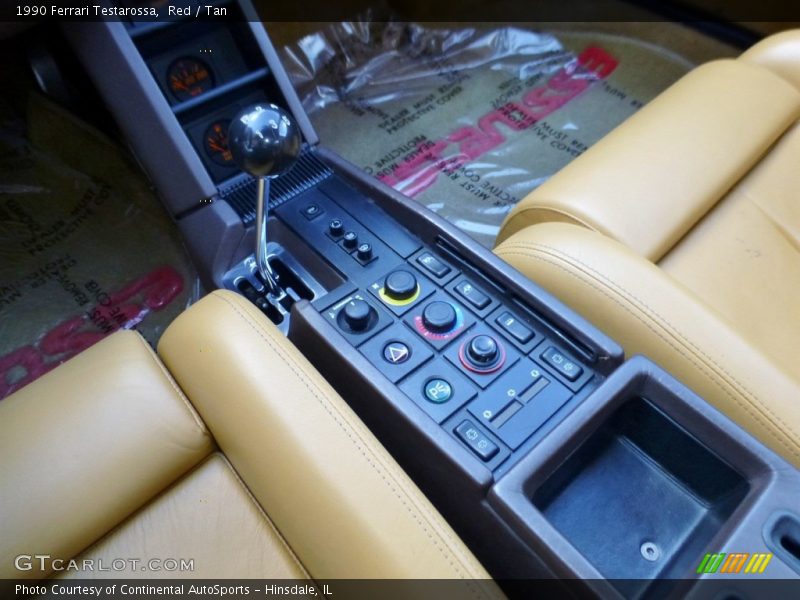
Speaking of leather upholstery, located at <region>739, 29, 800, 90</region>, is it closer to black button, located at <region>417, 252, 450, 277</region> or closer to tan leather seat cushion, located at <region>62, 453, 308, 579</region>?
black button, located at <region>417, 252, 450, 277</region>

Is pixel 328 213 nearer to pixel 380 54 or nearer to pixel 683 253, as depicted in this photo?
pixel 683 253

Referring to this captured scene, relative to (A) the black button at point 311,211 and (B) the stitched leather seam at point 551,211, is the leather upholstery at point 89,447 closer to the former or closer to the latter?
(A) the black button at point 311,211

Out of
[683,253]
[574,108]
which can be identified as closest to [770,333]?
[683,253]

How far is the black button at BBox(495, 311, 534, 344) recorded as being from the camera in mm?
829

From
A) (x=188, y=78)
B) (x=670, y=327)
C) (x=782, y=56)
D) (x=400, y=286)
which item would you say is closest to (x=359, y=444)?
(x=400, y=286)

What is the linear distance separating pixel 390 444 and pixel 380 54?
150cm

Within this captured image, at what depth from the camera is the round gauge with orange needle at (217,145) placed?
3.85 feet

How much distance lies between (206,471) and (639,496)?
0.49m

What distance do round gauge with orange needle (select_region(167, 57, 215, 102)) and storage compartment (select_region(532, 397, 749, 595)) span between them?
902mm

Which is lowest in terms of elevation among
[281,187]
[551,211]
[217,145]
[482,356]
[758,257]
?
[758,257]

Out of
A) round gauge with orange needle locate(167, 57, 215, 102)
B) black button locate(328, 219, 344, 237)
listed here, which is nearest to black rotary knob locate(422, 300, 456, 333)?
black button locate(328, 219, 344, 237)

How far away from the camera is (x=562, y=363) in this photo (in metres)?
0.80

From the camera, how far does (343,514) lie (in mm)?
611

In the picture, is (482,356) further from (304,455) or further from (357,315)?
(304,455)
